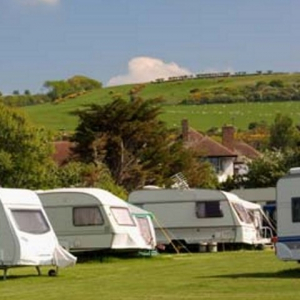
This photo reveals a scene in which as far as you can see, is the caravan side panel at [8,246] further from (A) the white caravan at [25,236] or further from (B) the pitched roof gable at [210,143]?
(B) the pitched roof gable at [210,143]

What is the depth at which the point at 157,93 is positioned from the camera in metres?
156

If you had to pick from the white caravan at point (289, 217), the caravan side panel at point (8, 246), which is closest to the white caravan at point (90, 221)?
the caravan side panel at point (8, 246)

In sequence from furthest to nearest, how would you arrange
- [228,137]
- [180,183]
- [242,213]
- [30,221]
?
[228,137] → [180,183] → [242,213] → [30,221]

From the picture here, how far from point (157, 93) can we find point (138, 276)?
131357mm

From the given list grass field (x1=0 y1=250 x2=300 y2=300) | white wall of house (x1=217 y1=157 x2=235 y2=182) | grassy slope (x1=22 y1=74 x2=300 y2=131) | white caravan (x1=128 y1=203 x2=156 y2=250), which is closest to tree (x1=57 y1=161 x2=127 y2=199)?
white caravan (x1=128 y1=203 x2=156 y2=250)

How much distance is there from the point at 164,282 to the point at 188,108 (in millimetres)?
121754

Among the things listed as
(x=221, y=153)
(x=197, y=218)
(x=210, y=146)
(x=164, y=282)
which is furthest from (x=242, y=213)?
(x=221, y=153)

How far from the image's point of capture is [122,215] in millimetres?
34844

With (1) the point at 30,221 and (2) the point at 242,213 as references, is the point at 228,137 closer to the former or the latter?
(2) the point at 242,213

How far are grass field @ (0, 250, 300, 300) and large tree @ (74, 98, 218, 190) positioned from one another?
35008 mm

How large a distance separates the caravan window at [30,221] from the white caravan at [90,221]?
Result: 699 cm

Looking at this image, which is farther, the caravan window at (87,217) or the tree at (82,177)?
the tree at (82,177)

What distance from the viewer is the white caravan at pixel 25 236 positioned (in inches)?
989

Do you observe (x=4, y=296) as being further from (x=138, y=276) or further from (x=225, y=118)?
(x=225, y=118)
